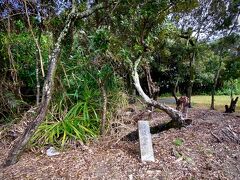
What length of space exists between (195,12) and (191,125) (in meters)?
5.04

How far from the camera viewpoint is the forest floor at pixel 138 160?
273cm

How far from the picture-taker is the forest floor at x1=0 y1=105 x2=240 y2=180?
2734 mm

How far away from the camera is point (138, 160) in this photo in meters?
3.00

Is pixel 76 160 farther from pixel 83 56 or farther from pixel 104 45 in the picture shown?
pixel 83 56

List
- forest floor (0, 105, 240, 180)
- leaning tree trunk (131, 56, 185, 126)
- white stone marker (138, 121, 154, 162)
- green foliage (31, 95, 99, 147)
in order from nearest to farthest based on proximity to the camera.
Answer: forest floor (0, 105, 240, 180)
white stone marker (138, 121, 154, 162)
green foliage (31, 95, 99, 147)
leaning tree trunk (131, 56, 185, 126)

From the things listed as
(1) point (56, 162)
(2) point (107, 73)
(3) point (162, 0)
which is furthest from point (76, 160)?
(3) point (162, 0)

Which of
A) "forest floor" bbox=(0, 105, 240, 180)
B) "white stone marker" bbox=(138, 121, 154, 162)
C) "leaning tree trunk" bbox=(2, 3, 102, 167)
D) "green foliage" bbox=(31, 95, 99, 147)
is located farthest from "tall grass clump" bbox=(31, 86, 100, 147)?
"white stone marker" bbox=(138, 121, 154, 162)

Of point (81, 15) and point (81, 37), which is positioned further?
point (81, 37)

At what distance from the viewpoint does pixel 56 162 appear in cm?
304

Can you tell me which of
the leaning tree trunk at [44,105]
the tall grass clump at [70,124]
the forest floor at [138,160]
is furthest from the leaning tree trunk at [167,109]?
the leaning tree trunk at [44,105]

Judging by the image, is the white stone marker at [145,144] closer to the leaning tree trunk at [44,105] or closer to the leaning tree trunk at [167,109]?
the leaning tree trunk at [167,109]

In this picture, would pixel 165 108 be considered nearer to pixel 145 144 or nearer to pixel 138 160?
pixel 145 144

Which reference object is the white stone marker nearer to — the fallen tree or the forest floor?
the forest floor

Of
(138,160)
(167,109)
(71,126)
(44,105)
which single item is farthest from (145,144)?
(44,105)
